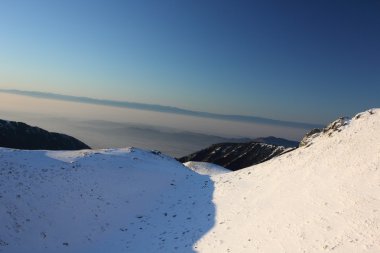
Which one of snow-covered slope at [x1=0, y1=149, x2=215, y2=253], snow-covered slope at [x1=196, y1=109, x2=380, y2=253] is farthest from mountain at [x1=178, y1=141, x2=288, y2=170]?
snow-covered slope at [x1=196, y1=109, x2=380, y2=253]

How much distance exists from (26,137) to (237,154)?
314ft

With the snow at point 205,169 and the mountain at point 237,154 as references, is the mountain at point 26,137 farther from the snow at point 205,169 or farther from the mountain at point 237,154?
the snow at point 205,169

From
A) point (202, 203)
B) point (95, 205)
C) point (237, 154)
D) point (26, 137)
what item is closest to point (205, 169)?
point (202, 203)

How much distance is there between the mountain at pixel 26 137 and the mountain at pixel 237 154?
217 feet

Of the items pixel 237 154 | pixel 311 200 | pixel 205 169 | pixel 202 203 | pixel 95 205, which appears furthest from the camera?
pixel 237 154

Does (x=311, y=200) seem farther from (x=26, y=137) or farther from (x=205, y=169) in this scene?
(x=26, y=137)

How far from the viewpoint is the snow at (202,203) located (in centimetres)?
2300

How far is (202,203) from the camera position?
109 feet

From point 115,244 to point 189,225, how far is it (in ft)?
18.8

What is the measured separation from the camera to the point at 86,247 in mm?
28172

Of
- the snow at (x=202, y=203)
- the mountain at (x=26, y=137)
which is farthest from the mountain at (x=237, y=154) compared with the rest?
the snow at (x=202, y=203)

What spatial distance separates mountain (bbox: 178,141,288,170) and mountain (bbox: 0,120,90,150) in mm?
66238

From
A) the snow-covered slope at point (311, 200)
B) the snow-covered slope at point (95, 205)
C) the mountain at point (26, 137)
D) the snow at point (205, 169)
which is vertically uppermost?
the snow-covered slope at point (311, 200)

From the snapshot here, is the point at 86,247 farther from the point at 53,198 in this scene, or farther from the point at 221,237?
the point at 221,237
